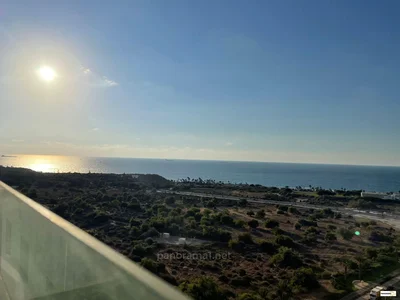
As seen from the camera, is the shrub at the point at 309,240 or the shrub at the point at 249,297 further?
the shrub at the point at 309,240

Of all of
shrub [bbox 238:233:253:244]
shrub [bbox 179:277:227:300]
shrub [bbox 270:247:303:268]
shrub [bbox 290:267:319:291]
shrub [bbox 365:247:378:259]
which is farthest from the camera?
shrub [bbox 238:233:253:244]

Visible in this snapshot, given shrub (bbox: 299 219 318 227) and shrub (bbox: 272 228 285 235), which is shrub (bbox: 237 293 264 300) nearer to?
shrub (bbox: 272 228 285 235)

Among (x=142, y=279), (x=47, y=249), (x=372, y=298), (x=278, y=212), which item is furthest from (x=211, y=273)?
(x=278, y=212)

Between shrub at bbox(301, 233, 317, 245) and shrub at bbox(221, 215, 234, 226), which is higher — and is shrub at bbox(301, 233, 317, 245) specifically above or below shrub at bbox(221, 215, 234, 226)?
below

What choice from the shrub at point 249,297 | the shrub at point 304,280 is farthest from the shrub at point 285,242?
the shrub at point 249,297

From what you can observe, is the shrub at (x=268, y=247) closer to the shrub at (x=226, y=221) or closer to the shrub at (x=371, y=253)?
the shrub at (x=371, y=253)

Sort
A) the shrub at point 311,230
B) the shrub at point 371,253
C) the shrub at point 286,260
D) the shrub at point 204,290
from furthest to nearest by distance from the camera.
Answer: the shrub at point 311,230
the shrub at point 371,253
the shrub at point 286,260
the shrub at point 204,290

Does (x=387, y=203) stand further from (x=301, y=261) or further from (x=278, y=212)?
(x=301, y=261)

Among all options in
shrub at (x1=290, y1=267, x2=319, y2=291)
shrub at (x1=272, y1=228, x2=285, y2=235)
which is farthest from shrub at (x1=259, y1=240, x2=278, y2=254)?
shrub at (x1=290, y1=267, x2=319, y2=291)
